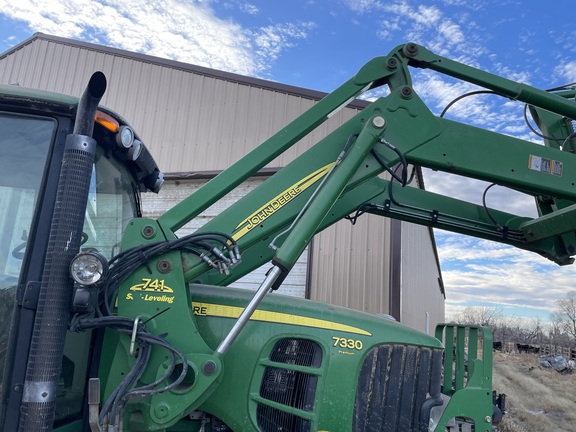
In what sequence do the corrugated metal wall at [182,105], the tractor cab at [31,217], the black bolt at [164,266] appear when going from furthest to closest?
1. the corrugated metal wall at [182,105]
2. the black bolt at [164,266]
3. the tractor cab at [31,217]

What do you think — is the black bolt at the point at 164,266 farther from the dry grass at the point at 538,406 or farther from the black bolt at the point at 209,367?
the dry grass at the point at 538,406

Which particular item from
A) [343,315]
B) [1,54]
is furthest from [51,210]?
[1,54]

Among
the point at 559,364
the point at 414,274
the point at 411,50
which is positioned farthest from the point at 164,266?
the point at 559,364

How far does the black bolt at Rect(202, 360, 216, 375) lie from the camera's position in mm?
2307

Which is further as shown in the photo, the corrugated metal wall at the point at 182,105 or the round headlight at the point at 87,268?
Answer: the corrugated metal wall at the point at 182,105

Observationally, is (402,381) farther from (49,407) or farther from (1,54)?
(1,54)

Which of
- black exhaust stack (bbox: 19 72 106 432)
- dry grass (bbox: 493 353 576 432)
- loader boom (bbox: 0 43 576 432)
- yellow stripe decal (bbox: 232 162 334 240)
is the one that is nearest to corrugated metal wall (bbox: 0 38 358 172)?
loader boom (bbox: 0 43 576 432)

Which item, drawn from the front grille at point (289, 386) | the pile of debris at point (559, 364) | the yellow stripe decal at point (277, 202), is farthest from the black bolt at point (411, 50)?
the pile of debris at point (559, 364)

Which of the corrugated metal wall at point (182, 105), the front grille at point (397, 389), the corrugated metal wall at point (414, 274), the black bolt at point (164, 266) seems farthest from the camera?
the corrugated metal wall at point (182, 105)

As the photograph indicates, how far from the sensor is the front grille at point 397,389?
261cm

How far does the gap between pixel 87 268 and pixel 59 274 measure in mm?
128

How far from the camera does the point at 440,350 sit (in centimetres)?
288

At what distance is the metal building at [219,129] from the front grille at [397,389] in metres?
4.70

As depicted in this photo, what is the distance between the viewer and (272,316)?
8.78 feet
